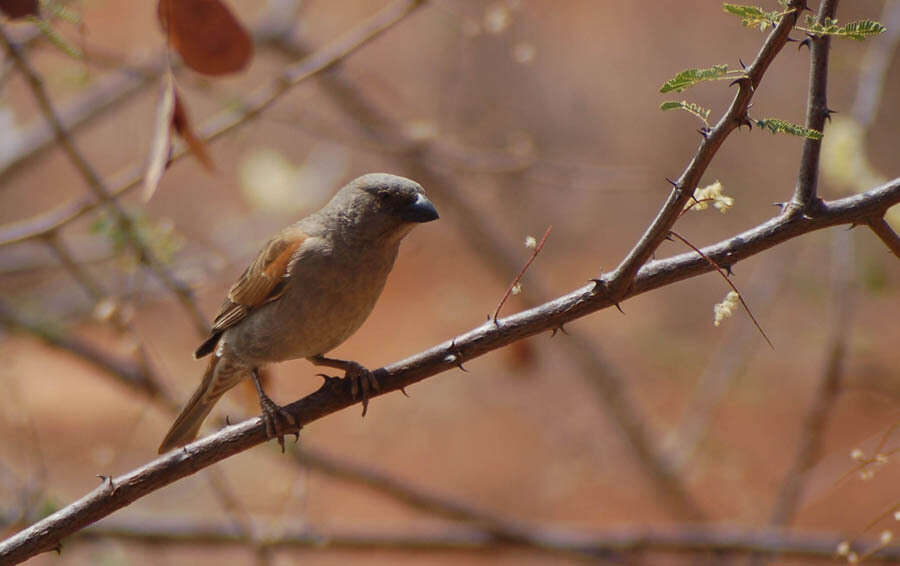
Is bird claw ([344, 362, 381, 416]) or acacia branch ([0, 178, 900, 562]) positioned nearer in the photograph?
A: acacia branch ([0, 178, 900, 562])

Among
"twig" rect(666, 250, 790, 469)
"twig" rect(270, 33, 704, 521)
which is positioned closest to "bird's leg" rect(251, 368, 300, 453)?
"twig" rect(270, 33, 704, 521)

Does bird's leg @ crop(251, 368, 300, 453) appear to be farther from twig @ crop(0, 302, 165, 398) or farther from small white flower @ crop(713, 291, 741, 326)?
twig @ crop(0, 302, 165, 398)

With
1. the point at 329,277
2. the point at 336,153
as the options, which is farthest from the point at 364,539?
the point at 336,153

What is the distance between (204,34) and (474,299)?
36.6ft

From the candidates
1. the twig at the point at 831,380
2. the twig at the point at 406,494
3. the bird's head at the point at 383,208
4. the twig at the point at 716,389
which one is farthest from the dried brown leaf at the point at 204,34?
the twig at the point at 716,389

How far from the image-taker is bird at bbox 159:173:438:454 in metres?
3.67

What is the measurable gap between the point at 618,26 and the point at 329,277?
13.7 meters

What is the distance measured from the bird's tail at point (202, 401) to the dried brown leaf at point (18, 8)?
5.68 ft

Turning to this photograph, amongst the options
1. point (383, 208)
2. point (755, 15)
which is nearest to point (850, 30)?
point (755, 15)

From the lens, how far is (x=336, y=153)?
13.5 meters

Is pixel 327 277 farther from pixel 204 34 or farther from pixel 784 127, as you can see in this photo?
pixel 784 127

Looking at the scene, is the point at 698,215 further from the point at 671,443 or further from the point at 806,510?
the point at 671,443

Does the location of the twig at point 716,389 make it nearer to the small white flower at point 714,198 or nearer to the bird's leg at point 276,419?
the bird's leg at point 276,419

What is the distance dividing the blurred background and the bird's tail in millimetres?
199
